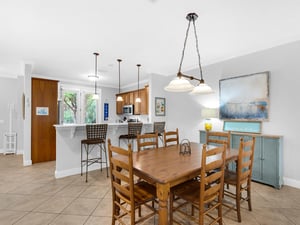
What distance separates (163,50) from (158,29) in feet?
2.76

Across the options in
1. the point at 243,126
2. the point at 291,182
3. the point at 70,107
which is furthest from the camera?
the point at 70,107

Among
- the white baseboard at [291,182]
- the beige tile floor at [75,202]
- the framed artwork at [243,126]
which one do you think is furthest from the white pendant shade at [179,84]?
the white baseboard at [291,182]

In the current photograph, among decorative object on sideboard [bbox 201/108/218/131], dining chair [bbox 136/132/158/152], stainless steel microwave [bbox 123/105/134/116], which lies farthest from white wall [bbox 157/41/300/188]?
stainless steel microwave [bbox 123/105/134/116]

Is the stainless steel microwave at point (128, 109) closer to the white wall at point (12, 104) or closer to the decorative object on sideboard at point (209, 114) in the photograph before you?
the decorative object on sideboard at point (209, 114)

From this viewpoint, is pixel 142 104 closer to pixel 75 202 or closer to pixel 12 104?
pixel 75 202

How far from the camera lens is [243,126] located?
3414 millimetres

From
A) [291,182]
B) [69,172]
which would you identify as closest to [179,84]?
[291,182]

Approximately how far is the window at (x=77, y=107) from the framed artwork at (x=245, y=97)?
4.89 m

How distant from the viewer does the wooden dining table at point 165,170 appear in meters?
1.35

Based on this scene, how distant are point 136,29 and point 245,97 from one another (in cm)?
258

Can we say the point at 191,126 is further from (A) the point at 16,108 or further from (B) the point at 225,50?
(A) the point at 16,108

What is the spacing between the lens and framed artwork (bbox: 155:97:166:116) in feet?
16.2

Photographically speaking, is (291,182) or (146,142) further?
(291,182)

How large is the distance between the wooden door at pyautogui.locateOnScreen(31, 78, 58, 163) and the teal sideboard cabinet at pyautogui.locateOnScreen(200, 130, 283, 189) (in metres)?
5.08
